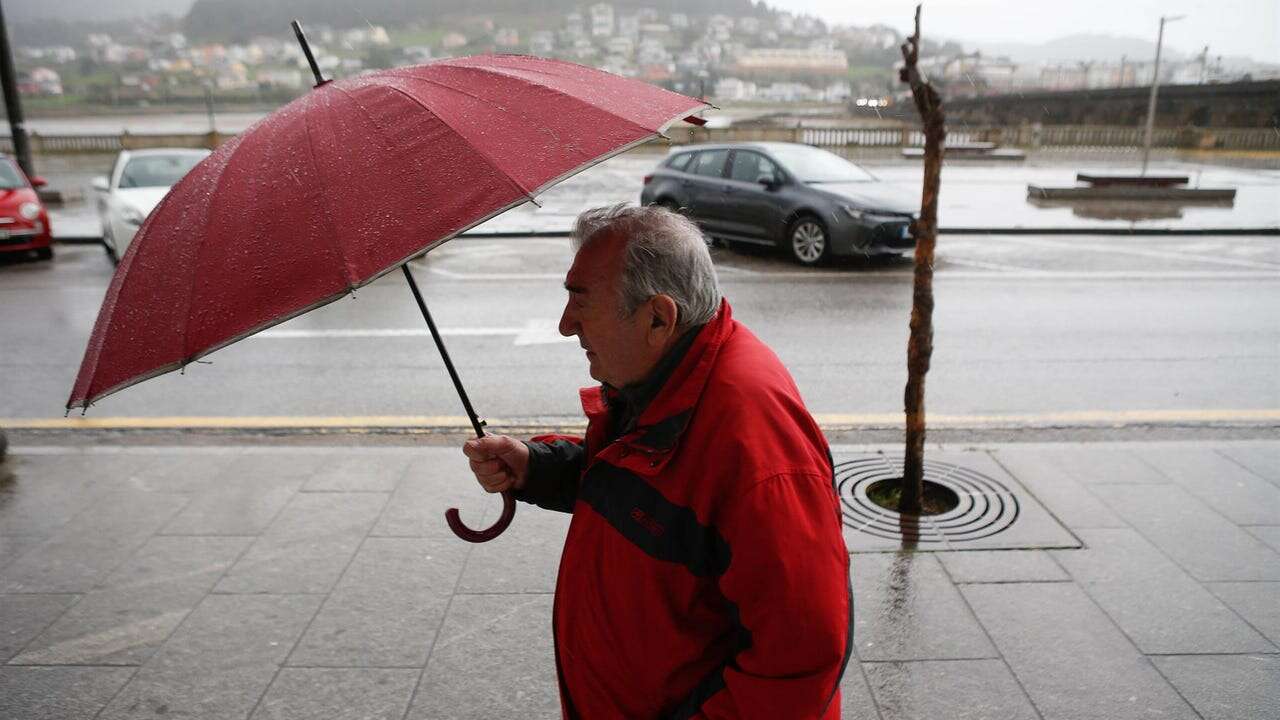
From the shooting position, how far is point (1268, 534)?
389 centimetres

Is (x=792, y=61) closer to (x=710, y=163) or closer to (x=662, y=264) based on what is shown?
(x=710, y=163)

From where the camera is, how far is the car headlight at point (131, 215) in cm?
1091

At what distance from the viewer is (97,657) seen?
10.3 ft

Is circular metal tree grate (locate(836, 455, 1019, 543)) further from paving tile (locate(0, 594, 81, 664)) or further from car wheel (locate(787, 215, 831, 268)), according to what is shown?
car wheel (locate(787, 215, 831, 268))

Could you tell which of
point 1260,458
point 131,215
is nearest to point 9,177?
point 131,215

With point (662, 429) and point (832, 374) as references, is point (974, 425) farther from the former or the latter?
point (662, 429)

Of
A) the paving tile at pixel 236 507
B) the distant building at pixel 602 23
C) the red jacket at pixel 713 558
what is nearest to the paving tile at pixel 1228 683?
the red jacket at pixel 713 558

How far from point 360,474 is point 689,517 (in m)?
3.59

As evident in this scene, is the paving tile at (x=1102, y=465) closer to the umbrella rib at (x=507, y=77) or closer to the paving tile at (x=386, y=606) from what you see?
the paving tile at (x=386, y=606)

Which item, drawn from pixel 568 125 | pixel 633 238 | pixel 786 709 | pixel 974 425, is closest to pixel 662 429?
pixel 633 238

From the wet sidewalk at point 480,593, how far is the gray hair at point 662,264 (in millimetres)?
1780

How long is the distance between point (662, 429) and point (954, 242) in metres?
12.5

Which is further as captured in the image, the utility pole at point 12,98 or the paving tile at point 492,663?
the utility pole at point 12,98

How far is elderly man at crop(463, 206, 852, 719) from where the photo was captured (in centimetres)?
137
